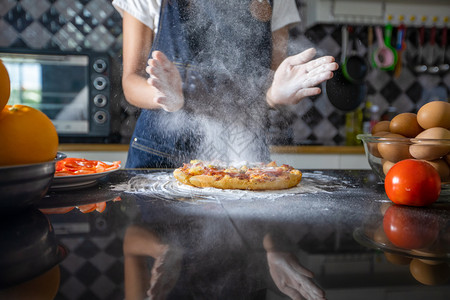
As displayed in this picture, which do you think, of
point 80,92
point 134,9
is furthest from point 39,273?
point 80,92

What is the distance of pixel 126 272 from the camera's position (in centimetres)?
40

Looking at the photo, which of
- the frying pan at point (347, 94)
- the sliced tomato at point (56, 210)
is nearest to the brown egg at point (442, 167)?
the sliced tomato at point (56, 210)

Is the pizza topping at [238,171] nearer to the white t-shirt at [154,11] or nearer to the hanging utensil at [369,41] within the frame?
the white t-shirt at [154,11]

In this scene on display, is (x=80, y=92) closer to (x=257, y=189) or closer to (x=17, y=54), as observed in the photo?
(x=17, y=54)

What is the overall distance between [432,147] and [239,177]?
0.41 m

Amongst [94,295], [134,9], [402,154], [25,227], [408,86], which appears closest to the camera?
[94,295]

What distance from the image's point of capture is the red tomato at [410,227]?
513 mm

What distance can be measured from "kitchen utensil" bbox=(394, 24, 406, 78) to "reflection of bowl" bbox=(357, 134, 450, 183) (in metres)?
2.18

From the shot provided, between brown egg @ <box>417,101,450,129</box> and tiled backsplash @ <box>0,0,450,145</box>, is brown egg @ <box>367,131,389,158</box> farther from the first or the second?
tiled backsplash @ <box>0,0,450,145</box>

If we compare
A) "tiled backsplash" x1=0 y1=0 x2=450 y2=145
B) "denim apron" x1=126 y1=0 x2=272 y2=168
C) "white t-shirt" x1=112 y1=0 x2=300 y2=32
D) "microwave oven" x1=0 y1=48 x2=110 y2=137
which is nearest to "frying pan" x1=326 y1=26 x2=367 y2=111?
"tiled backsplash" x1=0 y1=0 x2=450 y2=145

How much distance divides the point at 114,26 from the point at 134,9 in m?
1.23

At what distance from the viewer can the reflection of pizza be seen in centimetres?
88

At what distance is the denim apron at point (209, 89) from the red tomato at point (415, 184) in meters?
0.87

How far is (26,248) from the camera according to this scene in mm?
466
